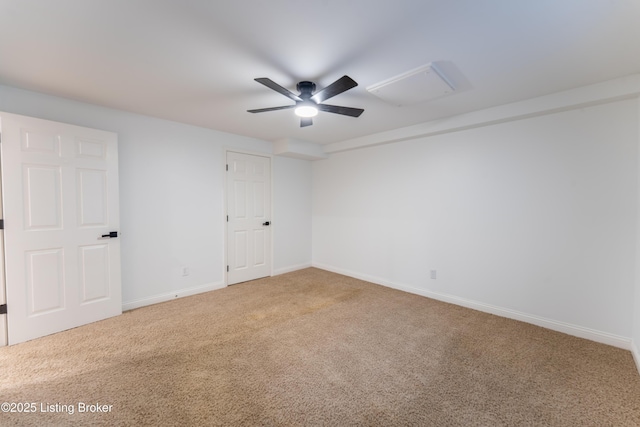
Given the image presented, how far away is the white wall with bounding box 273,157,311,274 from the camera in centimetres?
495

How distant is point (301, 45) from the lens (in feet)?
6.00

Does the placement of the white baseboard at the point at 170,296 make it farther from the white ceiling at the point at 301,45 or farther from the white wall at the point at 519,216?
the white wall at the point at 519,216

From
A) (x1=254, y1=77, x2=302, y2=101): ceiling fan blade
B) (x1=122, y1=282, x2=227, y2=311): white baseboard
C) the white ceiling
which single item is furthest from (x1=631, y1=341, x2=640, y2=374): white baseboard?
(x1=122, y1=282, x2=227, y2=311): white baseboard

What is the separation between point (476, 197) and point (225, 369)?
3.35 metres

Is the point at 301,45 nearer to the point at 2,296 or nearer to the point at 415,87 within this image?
the point at 415,87

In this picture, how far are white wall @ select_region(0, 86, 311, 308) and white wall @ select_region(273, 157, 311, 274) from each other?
932mm

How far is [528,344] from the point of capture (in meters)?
2.52

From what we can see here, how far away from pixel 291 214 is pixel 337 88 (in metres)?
3.40

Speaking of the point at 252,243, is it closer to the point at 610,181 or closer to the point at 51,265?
the point at 51,265

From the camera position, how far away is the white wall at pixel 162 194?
3.05 meters

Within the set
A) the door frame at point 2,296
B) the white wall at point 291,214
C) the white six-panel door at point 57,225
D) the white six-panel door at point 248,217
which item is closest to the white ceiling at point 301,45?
the white six-panel door at point 57,225

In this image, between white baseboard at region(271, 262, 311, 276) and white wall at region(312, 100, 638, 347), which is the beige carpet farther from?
white baseboard at region(271, 262, 311, 276)

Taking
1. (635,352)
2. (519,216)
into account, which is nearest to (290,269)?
(519,216)

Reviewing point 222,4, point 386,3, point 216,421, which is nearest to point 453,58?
point 386,3
